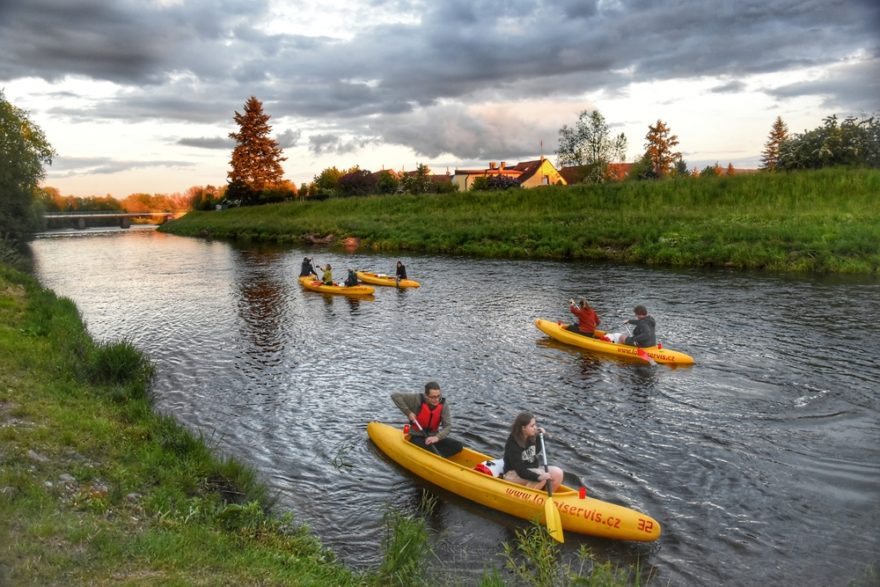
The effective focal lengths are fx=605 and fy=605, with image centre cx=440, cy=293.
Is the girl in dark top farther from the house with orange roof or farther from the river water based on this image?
the house with orange roof

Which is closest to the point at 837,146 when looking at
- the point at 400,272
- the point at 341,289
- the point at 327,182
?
the point at 400,272

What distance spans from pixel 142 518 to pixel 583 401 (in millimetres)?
9262

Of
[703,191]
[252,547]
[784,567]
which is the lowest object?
A: [784,567]

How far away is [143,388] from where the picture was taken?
12.8m

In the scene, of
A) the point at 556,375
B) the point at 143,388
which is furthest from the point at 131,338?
the point at 556,375

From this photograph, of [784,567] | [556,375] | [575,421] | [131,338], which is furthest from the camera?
[131,338]

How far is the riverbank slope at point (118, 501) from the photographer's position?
18.9 ft

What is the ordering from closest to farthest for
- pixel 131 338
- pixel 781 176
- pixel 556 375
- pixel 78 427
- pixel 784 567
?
pixel 784 567 < pixel 78 427 < pixel 556 375 < pixel 131 338 < pixel 781 176

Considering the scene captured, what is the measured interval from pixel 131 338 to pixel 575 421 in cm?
1419

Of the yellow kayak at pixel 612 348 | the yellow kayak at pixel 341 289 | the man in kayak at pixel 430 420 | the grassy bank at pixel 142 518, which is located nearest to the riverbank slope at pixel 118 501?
the grassy bank at pixel 142 518

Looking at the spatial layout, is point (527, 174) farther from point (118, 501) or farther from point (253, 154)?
point (118, 501)

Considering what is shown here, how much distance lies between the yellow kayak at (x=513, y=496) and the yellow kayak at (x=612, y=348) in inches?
298

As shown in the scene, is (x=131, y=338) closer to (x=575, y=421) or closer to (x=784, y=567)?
(x=575, y=421)

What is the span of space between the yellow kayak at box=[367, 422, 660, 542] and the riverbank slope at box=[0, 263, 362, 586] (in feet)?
8.30
